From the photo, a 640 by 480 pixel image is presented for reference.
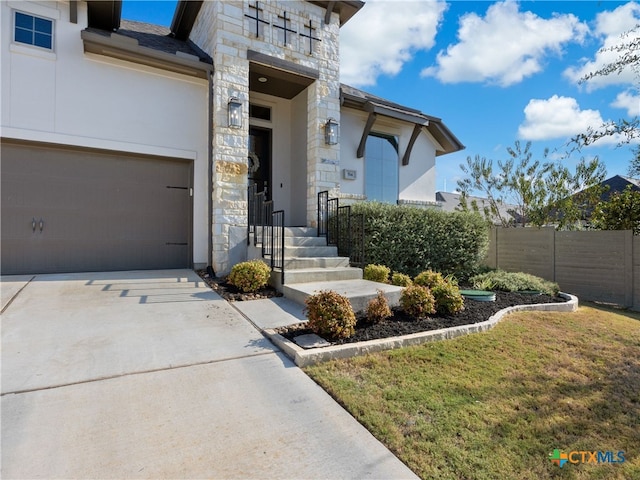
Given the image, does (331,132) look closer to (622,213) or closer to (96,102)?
(96,102)

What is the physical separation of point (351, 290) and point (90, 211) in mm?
5398

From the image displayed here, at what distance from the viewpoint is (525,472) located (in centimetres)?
187

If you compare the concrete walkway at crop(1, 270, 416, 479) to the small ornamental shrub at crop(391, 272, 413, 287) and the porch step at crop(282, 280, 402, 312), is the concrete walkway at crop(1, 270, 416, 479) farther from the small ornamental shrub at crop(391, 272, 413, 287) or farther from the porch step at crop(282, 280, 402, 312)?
the small ornamental shrub at crop(391, 272, 413, 287)

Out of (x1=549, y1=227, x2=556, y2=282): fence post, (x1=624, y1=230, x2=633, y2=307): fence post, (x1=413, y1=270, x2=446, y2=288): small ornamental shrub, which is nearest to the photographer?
(x1=413, y1=270, x2=446, y2=288): small ornamental shrub

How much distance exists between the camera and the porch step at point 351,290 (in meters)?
4.48

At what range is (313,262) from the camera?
589 centimetres

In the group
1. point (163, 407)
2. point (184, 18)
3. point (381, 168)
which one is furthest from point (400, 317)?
point (184, 18)

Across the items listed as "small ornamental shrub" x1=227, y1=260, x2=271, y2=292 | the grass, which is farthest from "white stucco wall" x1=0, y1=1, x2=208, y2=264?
the grass

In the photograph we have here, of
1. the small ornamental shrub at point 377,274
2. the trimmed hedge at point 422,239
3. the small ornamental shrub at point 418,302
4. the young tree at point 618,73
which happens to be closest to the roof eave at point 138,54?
the trimmed hedge at point 422,239

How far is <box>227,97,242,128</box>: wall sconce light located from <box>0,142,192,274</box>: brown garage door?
5.27 feet

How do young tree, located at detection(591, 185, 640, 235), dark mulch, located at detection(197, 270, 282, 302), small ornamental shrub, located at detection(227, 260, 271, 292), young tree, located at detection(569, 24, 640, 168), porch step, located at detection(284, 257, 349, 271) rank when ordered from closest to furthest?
young tree, located at detection(569, 24, 640, 168) → dark mulch, located at detection(197, 270, 282, 302) → small ornamental shrub, located at detection(227, 260, 271, 292) → porch step, located at detection(284, 257, 349, 271) → young tree, located at detection(591, 185, 640, 235)

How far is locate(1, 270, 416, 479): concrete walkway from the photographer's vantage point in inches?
70.4

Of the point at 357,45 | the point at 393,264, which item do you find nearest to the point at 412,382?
the point at 393,264

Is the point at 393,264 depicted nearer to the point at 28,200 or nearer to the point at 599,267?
the point at 599,267
